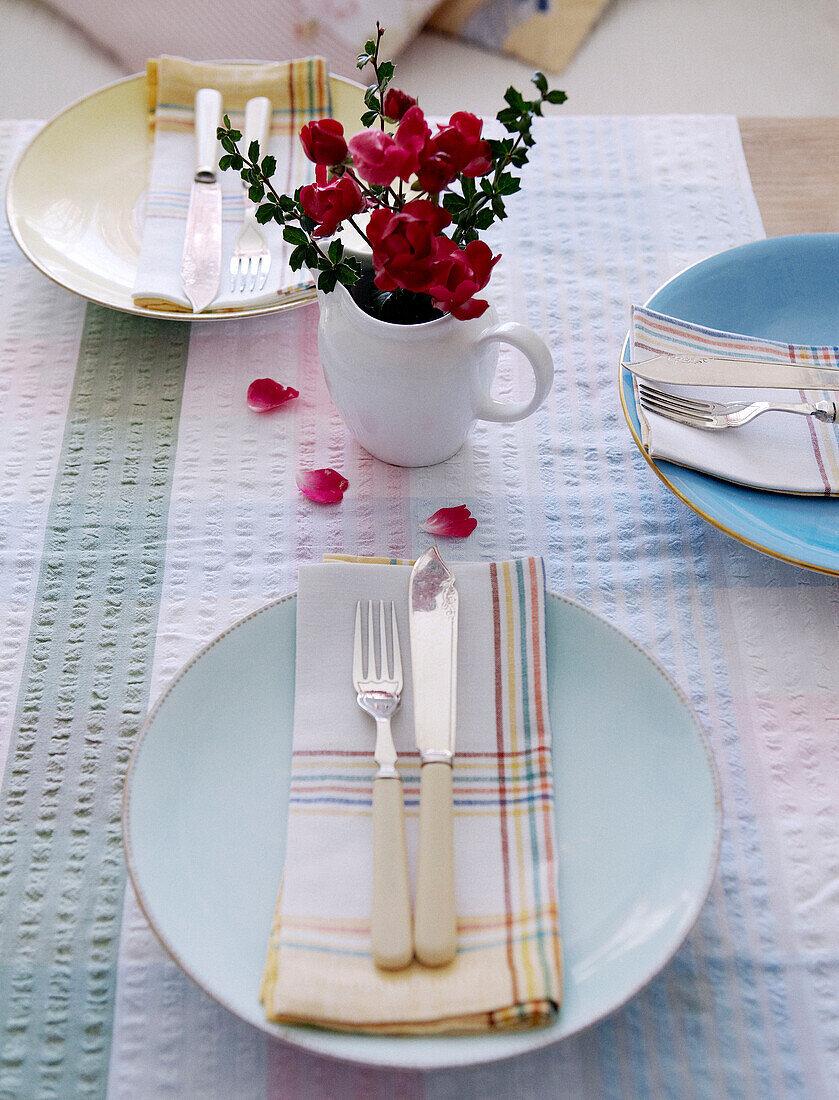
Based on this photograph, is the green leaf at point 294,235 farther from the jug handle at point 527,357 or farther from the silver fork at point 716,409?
the silver fork at point 716,409

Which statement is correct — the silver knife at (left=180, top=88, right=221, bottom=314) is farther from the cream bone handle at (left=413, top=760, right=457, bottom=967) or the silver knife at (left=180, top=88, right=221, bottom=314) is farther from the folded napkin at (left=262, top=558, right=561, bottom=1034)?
the cream bone handle at (left=413, top=760, right=457, bottom=967)

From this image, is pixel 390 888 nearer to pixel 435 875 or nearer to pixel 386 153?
pixel 435 875

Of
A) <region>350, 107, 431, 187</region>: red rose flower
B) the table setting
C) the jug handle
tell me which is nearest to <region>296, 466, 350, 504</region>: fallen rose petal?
the table setting

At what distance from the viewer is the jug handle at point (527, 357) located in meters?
0.52

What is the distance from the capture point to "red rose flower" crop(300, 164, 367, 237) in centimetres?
46

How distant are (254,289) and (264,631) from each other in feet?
0.96

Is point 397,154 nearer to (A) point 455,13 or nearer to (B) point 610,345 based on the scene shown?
(B) point 610,345

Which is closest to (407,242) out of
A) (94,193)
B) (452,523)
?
(452,523)

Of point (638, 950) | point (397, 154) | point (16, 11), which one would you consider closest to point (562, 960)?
point (638, 950)

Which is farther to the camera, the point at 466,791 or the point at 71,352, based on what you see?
the point at 71,352

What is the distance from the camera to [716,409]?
0.58 metres

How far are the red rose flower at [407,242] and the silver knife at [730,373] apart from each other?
0.59ft

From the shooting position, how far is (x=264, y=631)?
1.61 feet

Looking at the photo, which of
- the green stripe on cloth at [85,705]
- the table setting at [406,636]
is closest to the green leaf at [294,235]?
the table setting at [406,636]
